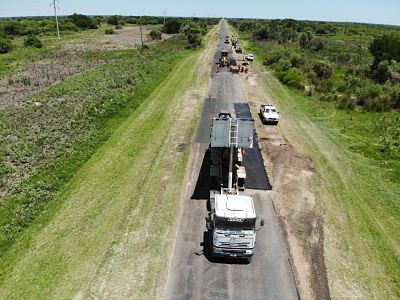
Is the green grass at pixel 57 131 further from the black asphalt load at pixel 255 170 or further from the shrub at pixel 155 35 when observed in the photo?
the shrub at pixel 155 35

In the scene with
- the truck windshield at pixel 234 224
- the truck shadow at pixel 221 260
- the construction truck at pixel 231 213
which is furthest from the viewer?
the truck shadow at pixel 221 260

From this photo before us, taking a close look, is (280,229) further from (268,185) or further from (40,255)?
(40,255)

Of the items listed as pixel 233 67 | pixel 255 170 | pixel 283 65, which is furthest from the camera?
pixel 283 65

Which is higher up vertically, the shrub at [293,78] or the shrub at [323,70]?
the shrub at [323,70]

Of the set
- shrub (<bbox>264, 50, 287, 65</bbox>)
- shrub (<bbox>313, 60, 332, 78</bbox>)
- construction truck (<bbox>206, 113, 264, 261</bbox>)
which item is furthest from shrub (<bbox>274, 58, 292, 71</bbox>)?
construction truck (<bbox>206, 113, 264, 261</bbox>)

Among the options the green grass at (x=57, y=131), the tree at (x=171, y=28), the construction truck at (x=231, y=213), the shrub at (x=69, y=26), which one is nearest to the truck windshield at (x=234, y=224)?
the construction truck at (x=231, y=213)

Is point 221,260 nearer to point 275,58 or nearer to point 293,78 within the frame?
point 293,78

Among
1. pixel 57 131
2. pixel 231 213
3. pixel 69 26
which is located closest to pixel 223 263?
pixel 231 213
